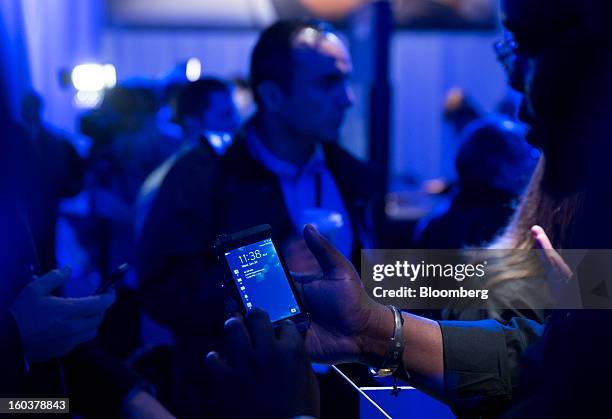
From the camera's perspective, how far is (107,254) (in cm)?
409

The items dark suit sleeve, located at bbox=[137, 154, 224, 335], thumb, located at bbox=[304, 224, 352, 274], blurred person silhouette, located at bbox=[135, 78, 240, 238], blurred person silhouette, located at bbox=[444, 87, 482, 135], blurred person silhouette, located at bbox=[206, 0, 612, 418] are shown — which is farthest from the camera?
blurred person silhouette, located at bbox=[444, 87, 482, 135]

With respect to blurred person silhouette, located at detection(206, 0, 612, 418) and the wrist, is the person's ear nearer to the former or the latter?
blurred person silhouette, located at detection(206, 0, 612, 418)

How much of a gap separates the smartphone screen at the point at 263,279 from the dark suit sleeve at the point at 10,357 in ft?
1.18

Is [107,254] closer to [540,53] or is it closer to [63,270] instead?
[63,270]

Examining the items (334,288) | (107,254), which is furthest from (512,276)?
(107,254)

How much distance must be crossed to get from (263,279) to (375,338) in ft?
0.82

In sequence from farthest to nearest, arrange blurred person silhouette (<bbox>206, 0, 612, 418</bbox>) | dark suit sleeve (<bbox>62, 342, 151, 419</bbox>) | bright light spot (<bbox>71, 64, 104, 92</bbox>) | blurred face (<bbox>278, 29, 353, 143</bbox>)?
bright light spot (<bbox>71, 64, 104, 92</bbox>)
blurred face (<bbox>278, 29, 353, 143</bbox>)
dark suit sleeve (<bbox>62, 342, 151, 419</bbox>)
blurred person silhouette (<bbox>206, 0, 612, 418</bbox>)

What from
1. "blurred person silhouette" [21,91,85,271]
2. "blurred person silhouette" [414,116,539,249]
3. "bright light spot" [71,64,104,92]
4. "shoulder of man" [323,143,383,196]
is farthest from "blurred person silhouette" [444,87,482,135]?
"shoulder of man" [323,143,383,196]

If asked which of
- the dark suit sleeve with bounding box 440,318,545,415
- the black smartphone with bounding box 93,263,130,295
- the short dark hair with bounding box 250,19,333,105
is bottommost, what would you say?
the dark suit sleeve with bounding box 440,318,545,415

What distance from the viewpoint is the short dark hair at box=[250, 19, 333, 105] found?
8.33 ft

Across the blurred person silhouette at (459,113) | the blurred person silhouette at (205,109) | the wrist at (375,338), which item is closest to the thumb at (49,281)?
the wrist at (375,338)

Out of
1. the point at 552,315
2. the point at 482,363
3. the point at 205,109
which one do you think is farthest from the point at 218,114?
the point at 552,315

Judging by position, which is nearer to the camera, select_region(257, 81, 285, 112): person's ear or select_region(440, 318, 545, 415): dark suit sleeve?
select_region(440, 318, 545, 415): dark suit sleeve

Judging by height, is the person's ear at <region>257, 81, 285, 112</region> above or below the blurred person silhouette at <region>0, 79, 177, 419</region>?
above
